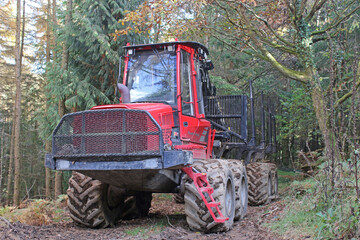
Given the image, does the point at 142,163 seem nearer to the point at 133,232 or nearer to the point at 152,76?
the point at 133,232

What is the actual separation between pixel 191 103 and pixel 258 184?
13.6 feet

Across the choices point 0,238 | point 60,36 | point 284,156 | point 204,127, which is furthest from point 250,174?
point 284,156

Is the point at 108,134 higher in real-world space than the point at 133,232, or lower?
higher

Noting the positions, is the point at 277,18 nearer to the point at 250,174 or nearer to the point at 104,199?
the point at 250,174

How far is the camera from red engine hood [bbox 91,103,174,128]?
5870 mm

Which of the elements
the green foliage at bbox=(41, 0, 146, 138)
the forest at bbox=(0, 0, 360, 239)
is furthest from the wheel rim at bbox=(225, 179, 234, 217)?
the green foliage at bbox=(41, 0, 146, 138)

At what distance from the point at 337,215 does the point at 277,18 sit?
8.82 metres

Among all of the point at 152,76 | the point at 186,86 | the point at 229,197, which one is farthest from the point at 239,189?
the point at 152,76

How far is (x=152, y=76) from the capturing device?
6.85m

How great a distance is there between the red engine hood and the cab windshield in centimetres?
31

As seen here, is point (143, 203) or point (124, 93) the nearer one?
point (124, 93)

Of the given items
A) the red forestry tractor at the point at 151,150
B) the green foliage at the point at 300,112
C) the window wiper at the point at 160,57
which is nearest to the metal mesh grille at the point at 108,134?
the red forestry tractor at the point at 151,150

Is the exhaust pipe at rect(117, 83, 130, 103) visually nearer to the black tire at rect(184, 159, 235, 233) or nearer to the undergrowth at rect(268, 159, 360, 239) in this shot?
the black tire at rect(184, 159, 235, 233)

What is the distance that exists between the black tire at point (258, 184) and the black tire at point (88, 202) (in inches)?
177
